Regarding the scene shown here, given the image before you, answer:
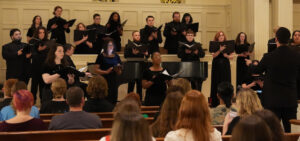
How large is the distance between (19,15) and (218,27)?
18.0 feet

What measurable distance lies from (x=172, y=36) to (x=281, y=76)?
6041 mm

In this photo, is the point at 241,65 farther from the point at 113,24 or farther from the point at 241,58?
the point at 113,24

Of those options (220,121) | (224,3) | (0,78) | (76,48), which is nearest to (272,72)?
(220,121)

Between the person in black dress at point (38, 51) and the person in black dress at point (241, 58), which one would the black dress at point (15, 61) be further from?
the person in black dress at point (241, 58)

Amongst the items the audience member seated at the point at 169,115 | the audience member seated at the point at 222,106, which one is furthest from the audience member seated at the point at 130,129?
the audience member seated at the point at 222,106

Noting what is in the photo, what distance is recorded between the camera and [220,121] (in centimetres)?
534

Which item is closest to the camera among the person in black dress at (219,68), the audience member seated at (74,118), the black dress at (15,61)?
the audience member seated at (74,118)

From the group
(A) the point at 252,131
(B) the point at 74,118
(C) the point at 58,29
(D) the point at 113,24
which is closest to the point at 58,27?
(C) the point at 58,29

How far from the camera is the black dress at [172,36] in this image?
37.1 feet

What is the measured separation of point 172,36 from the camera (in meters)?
11.5

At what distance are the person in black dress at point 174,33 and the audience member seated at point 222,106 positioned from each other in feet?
19.0

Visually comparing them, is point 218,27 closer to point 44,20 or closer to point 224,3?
point 224,3

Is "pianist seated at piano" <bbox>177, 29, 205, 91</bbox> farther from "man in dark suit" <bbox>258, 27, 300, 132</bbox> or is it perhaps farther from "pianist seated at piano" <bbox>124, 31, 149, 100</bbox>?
"man in dark suit" <bbox>258, 27, 300, 132</bbox>

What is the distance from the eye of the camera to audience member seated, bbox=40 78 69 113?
575 cm
